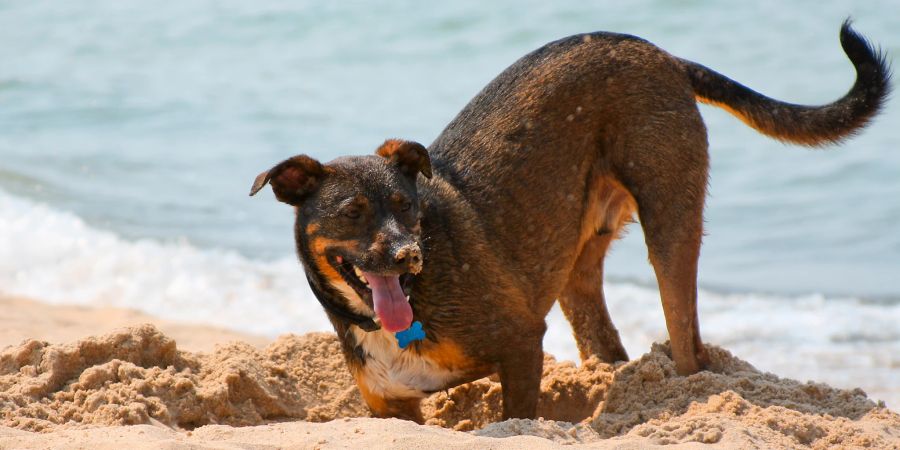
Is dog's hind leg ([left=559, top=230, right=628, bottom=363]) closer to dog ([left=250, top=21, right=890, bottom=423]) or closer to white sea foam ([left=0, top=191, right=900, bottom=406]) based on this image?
dog ([left=250, top=21, right=890, bottom=423])

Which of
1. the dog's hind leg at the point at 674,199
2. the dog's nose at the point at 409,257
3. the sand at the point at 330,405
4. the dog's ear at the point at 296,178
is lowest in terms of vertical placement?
the sand at the point at 330,405

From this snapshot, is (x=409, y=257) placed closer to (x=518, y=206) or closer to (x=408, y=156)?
(x=408, y=156)

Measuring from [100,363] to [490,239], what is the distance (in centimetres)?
212

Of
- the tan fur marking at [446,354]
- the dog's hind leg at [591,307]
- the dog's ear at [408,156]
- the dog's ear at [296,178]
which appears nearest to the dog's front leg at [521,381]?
the tan fur marking at [446,354]

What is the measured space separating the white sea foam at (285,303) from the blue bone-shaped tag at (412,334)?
142 inches

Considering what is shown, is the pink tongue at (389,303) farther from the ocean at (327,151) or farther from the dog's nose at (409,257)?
the ocean at (327,151)

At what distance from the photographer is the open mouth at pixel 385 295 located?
17.6 feet

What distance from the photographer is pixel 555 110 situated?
Answer: 6.25 m

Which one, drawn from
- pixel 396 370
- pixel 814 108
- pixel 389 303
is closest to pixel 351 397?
pixel 396 370

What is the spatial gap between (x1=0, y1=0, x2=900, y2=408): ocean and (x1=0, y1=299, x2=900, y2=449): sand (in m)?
2.39

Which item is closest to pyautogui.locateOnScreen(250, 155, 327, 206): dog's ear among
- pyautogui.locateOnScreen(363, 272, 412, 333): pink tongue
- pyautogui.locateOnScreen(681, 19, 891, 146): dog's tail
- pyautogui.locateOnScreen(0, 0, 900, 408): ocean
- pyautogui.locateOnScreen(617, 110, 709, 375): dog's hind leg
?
pyautogui.locateOnScreen(363, 272, 412, 333): pink tongue

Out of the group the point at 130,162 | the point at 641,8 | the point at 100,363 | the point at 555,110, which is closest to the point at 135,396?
the point at 100,363

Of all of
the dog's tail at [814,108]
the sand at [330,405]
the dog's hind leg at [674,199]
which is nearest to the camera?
the sand at [330,405]

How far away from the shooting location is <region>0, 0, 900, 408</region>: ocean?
996cm
